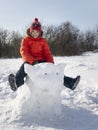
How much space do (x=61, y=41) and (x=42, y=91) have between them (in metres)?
27.3

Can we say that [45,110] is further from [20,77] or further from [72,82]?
[72,82]

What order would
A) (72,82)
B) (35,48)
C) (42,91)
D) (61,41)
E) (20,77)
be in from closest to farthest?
A: (42,91)
(20,77)
(72,82)
(35,48)
(61,41)

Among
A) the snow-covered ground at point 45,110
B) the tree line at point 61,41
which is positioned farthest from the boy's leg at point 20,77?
the tree line at point 61,41

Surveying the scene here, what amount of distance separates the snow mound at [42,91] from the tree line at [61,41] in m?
22.1

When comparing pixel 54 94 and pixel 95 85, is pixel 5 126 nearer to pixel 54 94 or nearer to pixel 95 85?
pixel 54 94

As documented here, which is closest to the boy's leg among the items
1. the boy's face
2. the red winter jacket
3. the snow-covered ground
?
the snow-covered ground

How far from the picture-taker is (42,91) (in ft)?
15.6

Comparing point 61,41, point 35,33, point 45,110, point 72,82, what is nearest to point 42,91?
point 45,110

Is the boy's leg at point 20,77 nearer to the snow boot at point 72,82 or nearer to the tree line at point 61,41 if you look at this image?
the snow boot at point 72,82

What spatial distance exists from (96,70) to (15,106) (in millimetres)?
4724

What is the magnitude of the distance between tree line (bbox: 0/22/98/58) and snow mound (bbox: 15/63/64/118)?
2212 cm

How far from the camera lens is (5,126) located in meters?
4.62

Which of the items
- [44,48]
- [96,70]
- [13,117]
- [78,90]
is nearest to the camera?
[13,117]

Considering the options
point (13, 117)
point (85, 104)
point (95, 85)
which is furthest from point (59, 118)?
point (95, 85)
